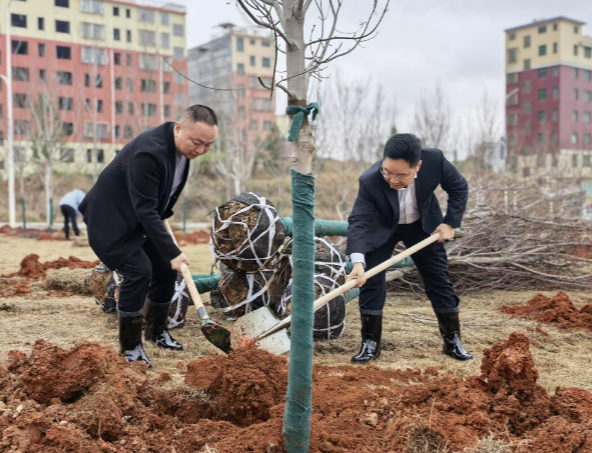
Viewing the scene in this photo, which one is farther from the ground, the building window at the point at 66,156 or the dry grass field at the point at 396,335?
the building window at the point at 66,156

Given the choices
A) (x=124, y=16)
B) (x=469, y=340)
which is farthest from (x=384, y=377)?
(x=124, y=16)

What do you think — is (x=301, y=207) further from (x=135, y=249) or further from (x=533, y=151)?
(x=533, y=151)

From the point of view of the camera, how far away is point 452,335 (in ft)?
13.7

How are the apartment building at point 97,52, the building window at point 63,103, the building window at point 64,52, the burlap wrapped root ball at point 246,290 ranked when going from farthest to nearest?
the building window at point 64,52 → the apartment building at point 97,52 → the building window at point 63,103 → the burlap wrapped root ball at point 246,290

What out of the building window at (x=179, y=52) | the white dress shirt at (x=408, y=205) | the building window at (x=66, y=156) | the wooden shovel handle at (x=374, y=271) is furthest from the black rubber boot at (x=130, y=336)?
the building window at (x=179, y=52)

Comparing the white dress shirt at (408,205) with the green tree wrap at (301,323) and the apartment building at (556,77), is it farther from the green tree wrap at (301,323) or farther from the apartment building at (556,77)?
the apartment building at (556,77)

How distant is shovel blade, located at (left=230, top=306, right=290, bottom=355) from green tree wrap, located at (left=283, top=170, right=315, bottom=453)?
1290 millimetres

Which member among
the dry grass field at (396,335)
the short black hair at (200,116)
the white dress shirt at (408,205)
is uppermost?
the short black hair at (200,116)

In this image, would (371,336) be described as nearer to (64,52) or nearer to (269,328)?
(269,328)

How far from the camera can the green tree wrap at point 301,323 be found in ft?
7.46

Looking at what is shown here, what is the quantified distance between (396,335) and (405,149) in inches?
73.7

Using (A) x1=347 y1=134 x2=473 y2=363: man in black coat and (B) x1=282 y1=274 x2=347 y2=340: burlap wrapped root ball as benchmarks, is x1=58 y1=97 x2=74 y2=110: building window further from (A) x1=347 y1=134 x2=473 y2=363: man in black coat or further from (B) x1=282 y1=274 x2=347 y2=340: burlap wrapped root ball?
(A) x1=347 y1=134 x2=473 y2=363: man in black coat

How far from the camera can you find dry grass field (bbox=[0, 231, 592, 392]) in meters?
3.90

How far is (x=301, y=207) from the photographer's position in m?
2.26
